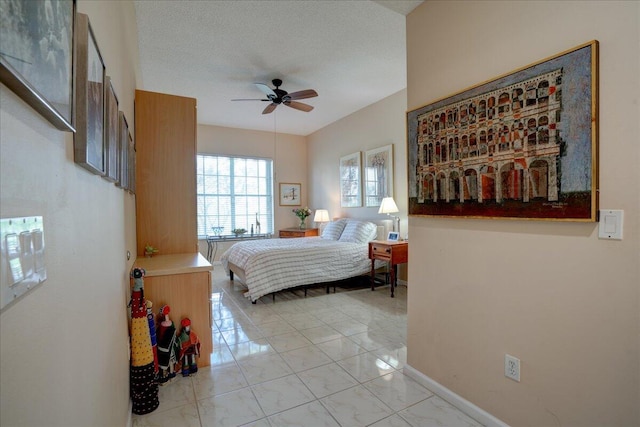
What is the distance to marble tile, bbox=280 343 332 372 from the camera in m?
2.44

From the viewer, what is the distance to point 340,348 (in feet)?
8.97

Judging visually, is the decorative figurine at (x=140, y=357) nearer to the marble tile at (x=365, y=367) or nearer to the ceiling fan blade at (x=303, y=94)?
the marble tile at (x=365, y=367)

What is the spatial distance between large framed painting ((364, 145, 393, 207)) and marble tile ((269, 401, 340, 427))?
356 centimetres

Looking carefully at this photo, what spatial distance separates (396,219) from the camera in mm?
4871

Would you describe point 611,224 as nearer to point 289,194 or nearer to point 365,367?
point 365,367

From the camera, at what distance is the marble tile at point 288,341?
275 centimetres

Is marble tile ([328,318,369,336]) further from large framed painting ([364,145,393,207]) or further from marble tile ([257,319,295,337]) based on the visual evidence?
large framed painting ([364,145,393,207])

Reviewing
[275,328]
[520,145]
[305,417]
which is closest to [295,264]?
[275,328]

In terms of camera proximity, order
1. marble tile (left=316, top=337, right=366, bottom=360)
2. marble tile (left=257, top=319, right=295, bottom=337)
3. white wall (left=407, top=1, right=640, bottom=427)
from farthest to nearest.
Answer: marble tile (left=257, top=319, right=295, bottom=337) < marble tile (left=316, top=337, right=366, bottom=360) < white wall (left=407, top=1, right=640, bottom=427)

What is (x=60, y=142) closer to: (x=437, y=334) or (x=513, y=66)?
(x=513, y=66)

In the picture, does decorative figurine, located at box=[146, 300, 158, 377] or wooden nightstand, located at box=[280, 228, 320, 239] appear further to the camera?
wooden nightstand, located at box=[280, 228, 320, 239]

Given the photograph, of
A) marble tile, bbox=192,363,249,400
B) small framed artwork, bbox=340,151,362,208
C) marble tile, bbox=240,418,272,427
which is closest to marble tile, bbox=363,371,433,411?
marble tile, bbox=240,418,272,427

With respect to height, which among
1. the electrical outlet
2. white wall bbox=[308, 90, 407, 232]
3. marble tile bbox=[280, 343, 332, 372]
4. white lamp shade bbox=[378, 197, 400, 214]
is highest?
white wall bbox=[308, 90, 407, 232]

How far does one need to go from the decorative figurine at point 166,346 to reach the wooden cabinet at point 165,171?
0.96 metres
